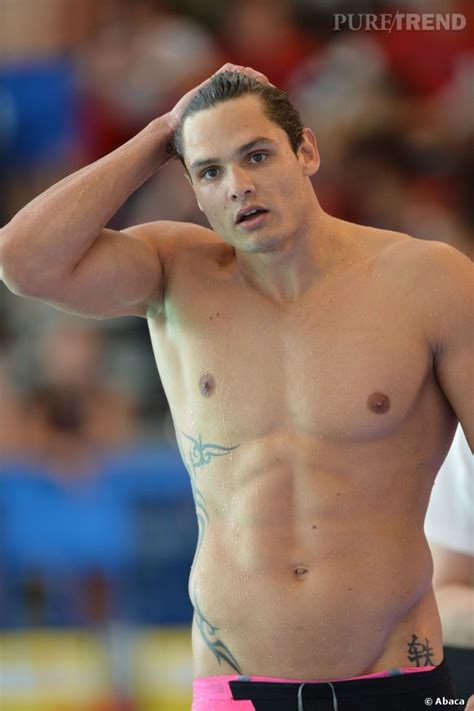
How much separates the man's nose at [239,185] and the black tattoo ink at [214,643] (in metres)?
0.63

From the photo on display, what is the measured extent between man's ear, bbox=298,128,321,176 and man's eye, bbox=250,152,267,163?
10 centimetres

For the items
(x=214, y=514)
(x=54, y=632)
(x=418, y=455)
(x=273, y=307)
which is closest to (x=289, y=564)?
(x=214, y=514)

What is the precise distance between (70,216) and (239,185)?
272 millimetres

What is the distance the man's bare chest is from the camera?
5.41 ft

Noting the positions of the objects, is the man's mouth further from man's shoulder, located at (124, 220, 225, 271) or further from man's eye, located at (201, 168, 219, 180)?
man's shoulder, located at (124, 220, 225, 271)

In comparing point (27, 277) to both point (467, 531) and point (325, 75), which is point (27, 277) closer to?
point (467, 531)

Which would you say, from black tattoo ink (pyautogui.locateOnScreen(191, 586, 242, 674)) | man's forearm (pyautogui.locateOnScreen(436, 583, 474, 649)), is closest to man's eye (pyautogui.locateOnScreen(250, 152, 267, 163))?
black tattoo ink (pyautogui.locateOnScreen(191, 586, 242, 674))

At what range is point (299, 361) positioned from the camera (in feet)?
5.58

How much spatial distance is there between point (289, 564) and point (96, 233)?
1.93 ft

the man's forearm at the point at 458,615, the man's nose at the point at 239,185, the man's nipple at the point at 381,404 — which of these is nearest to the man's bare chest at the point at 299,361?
the man's nipple at the point at 381,404

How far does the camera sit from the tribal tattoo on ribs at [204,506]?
5.54 ft

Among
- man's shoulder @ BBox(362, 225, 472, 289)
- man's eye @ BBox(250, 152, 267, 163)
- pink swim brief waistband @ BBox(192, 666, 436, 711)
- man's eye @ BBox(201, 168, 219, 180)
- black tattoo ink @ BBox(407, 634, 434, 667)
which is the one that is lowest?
pink swim brief waistband @ BBox(192, 666, 436, 711)

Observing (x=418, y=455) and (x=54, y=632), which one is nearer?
(x=418, y=455)

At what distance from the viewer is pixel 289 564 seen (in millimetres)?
1655
